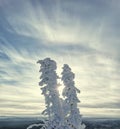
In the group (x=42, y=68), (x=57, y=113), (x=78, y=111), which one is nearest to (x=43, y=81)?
(x=42, y=68)

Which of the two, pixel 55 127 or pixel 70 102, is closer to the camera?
pixel 55 127

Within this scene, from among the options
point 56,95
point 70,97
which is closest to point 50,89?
point 56,95

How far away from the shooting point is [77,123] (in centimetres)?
3884

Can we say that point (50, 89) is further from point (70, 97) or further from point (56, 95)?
point (70, 97)

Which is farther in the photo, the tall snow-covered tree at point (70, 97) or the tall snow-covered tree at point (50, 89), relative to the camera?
the tall snow-covered tree at point (70, 97)

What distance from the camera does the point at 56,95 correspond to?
→ 36312mm

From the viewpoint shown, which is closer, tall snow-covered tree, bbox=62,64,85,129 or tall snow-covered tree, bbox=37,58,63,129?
tall snow-covered tree, bbox=37,58,63,129

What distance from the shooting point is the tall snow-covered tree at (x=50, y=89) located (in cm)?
3562

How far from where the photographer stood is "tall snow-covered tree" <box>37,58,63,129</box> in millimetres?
35625

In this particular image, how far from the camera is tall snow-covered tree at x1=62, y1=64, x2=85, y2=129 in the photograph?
3828cm

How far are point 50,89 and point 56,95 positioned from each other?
1068 millimetres

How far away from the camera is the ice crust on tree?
35688mm

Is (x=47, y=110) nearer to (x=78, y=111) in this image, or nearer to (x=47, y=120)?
(x=47, y=120)

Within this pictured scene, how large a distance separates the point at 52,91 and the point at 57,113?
244cm
